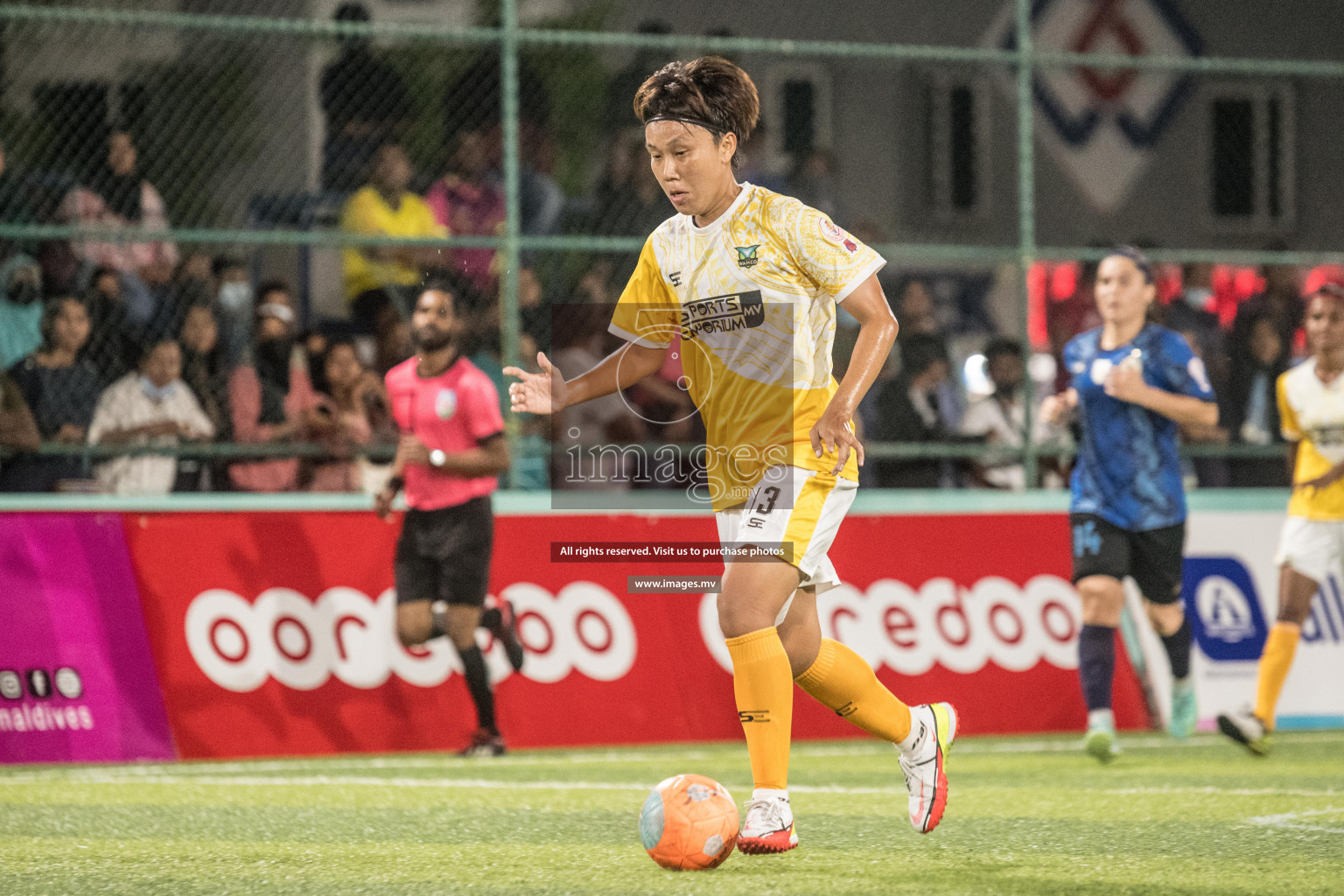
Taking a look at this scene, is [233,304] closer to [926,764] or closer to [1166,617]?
[1166,617]

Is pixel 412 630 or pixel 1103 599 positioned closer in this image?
pixel 1103 599

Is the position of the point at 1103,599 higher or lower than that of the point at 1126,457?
lower

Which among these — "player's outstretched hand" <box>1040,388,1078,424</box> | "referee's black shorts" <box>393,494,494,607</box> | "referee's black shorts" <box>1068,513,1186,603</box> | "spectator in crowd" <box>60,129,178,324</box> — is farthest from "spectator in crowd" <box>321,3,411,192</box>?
"referee's black shorts" <box>1068,513,1186,603</box>

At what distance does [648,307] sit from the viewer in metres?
4.89

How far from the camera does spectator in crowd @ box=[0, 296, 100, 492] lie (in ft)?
27.4

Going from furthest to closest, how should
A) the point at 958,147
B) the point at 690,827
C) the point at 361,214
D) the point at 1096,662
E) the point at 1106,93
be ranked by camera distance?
the point at 1106,93
the point at 958,147
the point at 361,214
the point at 1096,662
the point at 690,827

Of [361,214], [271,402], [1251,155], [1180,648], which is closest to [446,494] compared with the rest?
[271,402]

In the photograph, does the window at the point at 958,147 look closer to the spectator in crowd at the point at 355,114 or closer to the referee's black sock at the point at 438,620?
the spectator in crowd at the point at 355,114

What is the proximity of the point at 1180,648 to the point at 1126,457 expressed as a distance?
39.4 inches

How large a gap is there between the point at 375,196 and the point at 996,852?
19.9 ft

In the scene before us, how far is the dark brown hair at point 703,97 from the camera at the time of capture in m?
4.57

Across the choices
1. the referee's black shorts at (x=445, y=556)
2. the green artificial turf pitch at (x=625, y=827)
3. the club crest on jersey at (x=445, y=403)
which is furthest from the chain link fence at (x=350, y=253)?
the green artificial turf pitch at (x=625, y=827)

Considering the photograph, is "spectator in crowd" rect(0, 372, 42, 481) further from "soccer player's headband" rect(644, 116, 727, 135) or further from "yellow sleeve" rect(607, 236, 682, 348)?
"soccer player's headband" rect(644, 116, 727, 135)

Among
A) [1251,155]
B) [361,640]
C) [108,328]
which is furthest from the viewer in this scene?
[1251,155]
